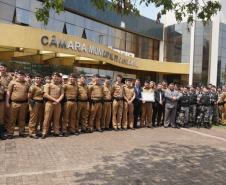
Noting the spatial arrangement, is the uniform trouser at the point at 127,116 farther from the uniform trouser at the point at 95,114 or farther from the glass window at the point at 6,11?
the glass window at the point at 6,11

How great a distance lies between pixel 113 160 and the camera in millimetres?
8883

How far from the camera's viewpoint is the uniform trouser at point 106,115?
13368 mm

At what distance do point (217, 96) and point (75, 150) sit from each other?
906 cm

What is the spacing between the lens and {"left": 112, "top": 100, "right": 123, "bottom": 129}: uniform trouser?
44.8 feet

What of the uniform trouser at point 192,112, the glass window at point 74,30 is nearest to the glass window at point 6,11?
the glass window at point 74,30

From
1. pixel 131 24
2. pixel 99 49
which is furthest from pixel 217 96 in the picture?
pixel 131 24

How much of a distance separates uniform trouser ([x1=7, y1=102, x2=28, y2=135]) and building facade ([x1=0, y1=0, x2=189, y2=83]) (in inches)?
91.6

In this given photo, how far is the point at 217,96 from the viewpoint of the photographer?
17016 mm

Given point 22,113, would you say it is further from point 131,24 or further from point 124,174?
point 131,24

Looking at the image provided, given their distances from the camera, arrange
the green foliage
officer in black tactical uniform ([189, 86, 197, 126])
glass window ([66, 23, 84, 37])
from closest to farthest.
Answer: the green foliage, officer in black tactical uniform ([189, 86, 197, 126]), glass window ([66, 23, 84, 37])

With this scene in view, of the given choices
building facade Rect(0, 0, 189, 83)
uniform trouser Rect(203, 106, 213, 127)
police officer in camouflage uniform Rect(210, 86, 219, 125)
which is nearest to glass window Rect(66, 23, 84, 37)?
building facade Rect(0, 0, 189, 83)

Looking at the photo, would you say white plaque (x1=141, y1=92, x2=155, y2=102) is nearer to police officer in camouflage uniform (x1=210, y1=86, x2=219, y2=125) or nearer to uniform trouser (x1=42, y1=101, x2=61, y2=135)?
police officer in camouflage uniform (x1=210, y1=86, x2=219, y2=125)

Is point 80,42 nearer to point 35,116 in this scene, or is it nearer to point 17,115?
point 35,116

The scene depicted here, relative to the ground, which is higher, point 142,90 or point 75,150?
point 142,90
